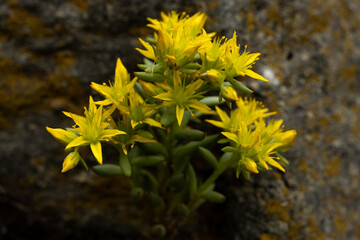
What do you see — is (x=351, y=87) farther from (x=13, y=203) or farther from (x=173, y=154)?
(x=13, y=203)

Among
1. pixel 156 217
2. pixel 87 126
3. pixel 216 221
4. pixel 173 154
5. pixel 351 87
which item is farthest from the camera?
pixel 351 87

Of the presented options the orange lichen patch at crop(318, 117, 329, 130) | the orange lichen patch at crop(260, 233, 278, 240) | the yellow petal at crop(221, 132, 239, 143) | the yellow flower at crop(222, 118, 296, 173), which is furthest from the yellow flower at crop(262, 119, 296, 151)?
the orange lichen patch at crop(318, 117, 329, 130)

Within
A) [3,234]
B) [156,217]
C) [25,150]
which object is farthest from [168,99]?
[3,234]

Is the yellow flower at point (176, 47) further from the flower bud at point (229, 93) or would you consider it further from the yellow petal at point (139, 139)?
the yellow petal at point (139, 139)

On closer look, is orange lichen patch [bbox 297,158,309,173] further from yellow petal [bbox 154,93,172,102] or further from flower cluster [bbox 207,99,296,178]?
yellow petal [bbox 154,93,172,102]

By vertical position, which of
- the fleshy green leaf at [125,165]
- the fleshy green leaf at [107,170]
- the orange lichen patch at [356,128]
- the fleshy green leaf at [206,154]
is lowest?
the fleshy green leaf at [107,170]

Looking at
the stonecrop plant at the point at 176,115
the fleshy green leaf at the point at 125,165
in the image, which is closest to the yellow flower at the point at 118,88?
the stonecrop plant at the point at 176,115

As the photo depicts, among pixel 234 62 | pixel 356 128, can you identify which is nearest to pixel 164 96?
pixel 234 62
